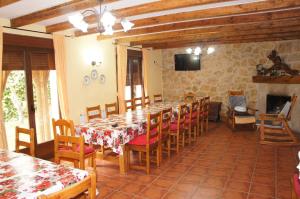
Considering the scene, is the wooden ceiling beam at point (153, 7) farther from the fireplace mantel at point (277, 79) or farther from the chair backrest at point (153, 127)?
the fireplace mantel at point (277, 79)

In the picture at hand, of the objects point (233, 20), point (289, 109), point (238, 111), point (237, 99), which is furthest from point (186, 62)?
point (233, 20)

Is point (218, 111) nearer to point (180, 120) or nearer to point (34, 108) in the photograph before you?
point (180, 120)

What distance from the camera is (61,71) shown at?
4375mm

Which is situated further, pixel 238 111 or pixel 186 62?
pixel 186 62

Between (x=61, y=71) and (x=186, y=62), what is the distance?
440 cm

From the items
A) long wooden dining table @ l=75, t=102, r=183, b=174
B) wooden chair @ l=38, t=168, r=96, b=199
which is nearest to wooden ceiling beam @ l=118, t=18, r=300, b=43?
long wooden dining table @ l=75, t=102, r=183, b=174

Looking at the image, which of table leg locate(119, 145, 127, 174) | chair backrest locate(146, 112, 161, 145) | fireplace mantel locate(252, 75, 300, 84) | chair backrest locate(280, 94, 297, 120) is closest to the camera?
chair backrest locate(146, 112, 161, 145)

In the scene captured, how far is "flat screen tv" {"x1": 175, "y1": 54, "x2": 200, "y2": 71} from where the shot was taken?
7508 mm

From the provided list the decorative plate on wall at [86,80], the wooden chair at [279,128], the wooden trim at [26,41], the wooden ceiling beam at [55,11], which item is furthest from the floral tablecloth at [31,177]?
the wooden chair at [279,128]

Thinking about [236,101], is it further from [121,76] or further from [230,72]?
[121,76]

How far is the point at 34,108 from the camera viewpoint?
4121mm

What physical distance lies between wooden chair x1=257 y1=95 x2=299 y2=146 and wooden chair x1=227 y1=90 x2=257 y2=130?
2.16 ft

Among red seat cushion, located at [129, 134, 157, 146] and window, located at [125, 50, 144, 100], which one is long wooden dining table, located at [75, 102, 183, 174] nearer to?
red seat cushion, located at [129, 134, 157, 146]

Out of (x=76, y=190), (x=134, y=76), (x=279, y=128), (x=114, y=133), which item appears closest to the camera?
(x=76, y=190)
